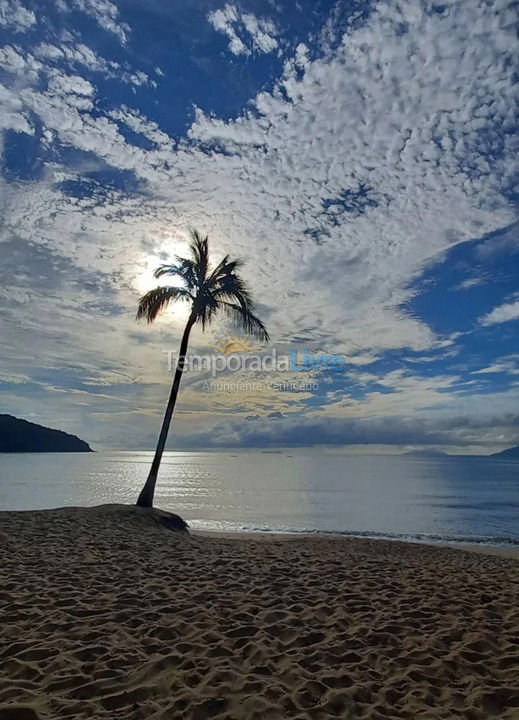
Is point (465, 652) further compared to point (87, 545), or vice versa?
point (87, 545)

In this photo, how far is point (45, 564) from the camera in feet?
23.6

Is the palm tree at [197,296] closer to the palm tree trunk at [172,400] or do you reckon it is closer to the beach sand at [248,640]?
the palm tree trunk at [172,400]

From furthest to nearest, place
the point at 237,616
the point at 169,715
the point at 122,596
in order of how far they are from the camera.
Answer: the point at 122,596 < the point at 237,616 < the point at 169,715

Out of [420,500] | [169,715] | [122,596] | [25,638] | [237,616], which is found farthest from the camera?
[420,500]

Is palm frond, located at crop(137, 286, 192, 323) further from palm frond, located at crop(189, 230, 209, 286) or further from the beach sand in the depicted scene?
the beach sand

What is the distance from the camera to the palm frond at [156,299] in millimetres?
16234

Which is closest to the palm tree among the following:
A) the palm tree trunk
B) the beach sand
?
the palm tree trunk

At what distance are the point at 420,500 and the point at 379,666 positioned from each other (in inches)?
1615

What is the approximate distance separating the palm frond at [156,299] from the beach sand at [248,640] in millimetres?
9707

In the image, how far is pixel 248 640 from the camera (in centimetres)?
457

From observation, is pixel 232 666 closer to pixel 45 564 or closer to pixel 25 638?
pixel 25 638

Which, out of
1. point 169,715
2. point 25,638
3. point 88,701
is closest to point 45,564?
point 25,638

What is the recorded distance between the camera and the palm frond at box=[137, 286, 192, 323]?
16.2 metres

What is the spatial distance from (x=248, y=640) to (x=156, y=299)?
13295 millimetres
